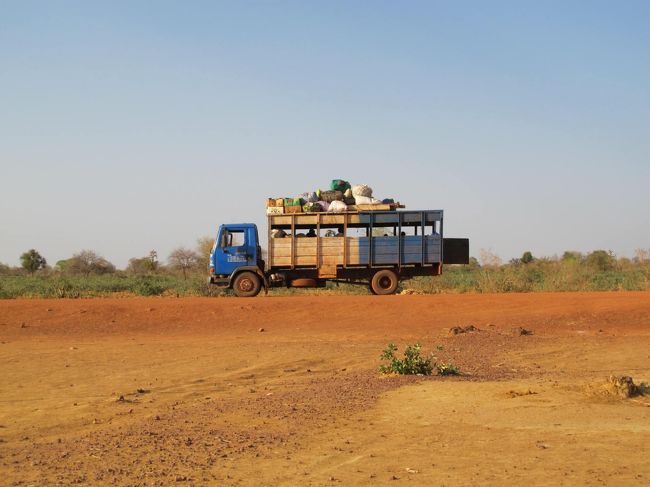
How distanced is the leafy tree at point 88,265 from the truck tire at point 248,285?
116ft

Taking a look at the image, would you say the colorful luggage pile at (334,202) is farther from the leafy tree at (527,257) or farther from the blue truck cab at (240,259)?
the leafy tree at (527,257)

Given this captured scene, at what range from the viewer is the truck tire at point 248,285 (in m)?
23.7

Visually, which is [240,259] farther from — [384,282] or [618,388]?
[618,388]

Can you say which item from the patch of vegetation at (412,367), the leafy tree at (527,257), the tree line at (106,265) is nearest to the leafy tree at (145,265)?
the tree line at (106,265)

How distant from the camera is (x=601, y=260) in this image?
53906mm

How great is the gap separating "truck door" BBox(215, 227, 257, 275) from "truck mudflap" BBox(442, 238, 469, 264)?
5906 millimetres

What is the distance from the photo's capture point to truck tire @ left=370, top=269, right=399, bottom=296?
77.5 feet

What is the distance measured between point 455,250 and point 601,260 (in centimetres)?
3402

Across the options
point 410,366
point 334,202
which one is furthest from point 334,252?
point 410,366

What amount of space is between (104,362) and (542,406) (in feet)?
25.2

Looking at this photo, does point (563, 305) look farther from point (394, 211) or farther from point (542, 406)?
point (542, 406)

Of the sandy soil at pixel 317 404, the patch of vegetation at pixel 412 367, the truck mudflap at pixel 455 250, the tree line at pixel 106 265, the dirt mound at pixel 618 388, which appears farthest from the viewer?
the tree line at pixel 106 265

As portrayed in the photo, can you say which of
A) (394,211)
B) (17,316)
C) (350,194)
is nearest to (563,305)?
(394,211)

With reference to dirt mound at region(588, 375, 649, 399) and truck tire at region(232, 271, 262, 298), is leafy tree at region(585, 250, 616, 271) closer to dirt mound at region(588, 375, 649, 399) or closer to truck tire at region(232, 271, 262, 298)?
truck tire at region(232, 271, 262, 298)
